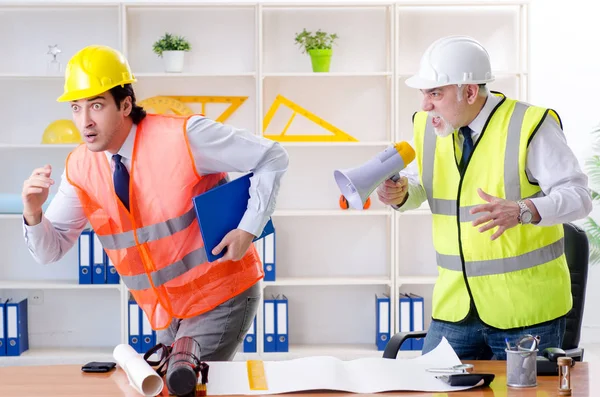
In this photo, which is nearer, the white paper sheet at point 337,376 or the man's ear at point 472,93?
the white paper sheet at point 337,376

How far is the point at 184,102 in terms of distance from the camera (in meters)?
5.00

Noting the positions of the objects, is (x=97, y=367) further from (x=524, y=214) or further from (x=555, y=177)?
(x=555, y=177)

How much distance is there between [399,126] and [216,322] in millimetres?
3003

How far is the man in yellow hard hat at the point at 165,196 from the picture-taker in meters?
2.31

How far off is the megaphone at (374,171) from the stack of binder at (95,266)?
114 inches

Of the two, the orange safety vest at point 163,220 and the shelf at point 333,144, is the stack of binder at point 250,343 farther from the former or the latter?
the orange safety vest at point 163,220

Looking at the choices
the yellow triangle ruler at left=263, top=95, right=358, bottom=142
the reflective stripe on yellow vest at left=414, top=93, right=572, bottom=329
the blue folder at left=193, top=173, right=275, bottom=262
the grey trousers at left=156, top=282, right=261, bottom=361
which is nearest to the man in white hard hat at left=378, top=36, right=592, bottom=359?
the reflective stripe on yellow vest at left=414, top=93, right=572, bottom=329

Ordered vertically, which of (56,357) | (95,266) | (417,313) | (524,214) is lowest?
(56,357)

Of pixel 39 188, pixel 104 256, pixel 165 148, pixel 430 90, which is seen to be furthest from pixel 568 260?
pixel 104 256

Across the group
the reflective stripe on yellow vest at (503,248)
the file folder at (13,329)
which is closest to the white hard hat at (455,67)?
the reflective stripe on yellow vest at (503,248)

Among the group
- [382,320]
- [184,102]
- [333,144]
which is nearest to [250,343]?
[382,320]

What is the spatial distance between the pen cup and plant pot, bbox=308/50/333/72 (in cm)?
312

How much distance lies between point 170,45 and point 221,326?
2.82 meters

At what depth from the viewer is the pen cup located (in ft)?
6.28
